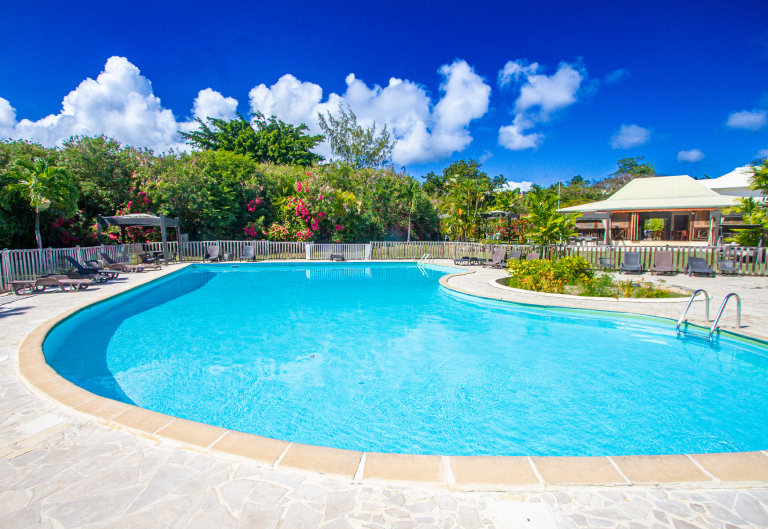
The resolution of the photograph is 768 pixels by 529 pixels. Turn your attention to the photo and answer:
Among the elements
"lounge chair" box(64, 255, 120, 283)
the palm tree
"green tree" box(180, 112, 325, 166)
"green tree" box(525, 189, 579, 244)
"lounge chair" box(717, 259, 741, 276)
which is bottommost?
"lounge chair" box(717, 259, 741, 276)

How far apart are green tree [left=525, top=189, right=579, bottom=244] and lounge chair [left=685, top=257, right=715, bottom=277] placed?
3892 millimetres

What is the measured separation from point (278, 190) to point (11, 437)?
20.6m

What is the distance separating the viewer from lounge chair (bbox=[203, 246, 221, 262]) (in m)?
18.6

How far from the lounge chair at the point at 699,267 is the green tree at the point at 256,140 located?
2606 centimetres

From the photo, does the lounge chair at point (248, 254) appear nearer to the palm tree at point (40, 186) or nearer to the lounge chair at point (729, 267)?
the palm tree at point (40, 186)

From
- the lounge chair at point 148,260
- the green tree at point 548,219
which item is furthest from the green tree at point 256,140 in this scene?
the green tree at point 548,219

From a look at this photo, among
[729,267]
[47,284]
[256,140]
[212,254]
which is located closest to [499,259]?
[729,267]

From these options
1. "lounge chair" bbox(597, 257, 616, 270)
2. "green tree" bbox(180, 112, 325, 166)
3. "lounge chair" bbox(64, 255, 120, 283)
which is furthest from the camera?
"green tree" bbox(180, 112, 325, 166)

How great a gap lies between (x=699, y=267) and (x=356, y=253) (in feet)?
49.4

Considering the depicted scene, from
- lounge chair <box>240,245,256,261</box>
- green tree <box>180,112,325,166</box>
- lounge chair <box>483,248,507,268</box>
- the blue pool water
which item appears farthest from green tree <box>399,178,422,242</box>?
the blue pool water

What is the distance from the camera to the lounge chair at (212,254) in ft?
61.0

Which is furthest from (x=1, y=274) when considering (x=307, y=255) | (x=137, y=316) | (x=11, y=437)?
(x=307, y=255)

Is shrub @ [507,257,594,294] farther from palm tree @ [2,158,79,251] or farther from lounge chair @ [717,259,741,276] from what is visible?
palm tree @ [2,158,79,251]

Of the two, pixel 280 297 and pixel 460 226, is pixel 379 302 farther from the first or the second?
pixel 460 226
